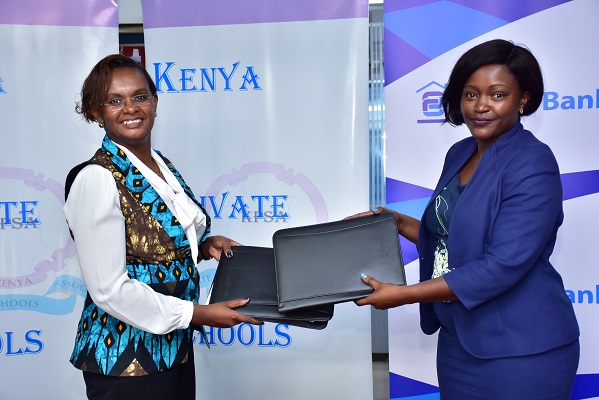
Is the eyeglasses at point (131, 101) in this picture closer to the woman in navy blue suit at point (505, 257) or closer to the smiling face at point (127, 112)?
the smiling face at point (127, 112)

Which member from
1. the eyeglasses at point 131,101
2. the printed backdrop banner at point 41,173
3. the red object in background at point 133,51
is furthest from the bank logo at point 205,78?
the eyeglasses at point 131,101

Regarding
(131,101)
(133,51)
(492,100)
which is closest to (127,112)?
(131,101)

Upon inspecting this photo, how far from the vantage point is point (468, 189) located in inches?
75.2

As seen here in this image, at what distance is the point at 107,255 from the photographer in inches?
69.3

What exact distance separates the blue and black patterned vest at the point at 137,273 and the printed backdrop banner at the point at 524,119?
1507 mm

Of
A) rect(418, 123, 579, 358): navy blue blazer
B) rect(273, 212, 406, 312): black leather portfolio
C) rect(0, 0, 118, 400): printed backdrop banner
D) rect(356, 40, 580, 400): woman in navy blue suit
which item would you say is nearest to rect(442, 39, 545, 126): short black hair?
→ rect(356, 40, 580, 400): woman in navy blue suit

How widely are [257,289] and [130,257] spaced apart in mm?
427

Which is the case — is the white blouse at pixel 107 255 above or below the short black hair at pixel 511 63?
below

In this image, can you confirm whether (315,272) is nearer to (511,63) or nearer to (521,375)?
(521,375)

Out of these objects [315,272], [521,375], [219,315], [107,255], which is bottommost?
[521,375]

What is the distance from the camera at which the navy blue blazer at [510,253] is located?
5.95ft

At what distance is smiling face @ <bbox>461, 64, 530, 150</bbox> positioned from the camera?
1887 mm

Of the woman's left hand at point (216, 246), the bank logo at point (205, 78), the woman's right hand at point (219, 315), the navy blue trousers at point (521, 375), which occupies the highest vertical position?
the bank logo at point (205, 78)

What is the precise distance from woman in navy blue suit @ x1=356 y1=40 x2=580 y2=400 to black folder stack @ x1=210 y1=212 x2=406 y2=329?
68 millimetres
